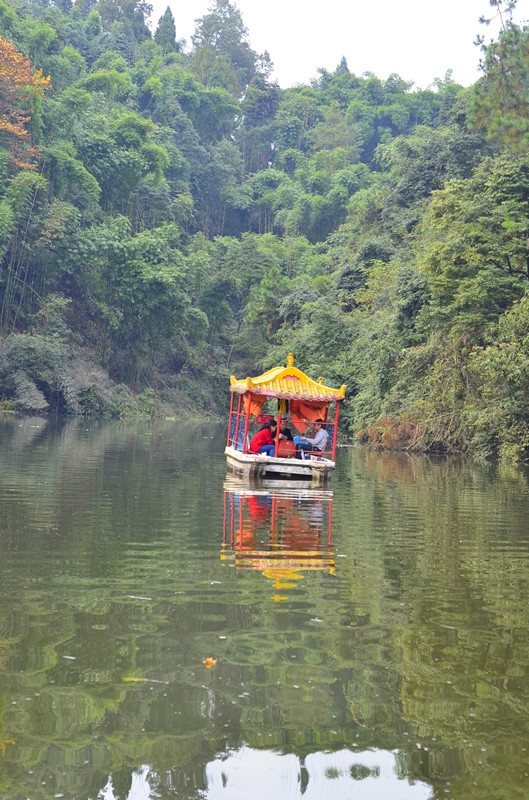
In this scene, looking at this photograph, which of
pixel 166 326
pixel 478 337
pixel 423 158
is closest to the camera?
pixel 478 337

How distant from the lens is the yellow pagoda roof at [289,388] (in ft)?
54.6

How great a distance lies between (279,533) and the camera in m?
9.34

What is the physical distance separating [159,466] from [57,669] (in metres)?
13.1

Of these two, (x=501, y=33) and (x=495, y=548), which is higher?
(x=501, y=33)

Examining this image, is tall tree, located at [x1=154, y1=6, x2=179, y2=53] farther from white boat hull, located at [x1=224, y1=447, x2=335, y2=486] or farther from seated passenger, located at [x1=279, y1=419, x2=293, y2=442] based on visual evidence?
white boat hull, located at [x1=224, y1=447, x2=335, y2=486]

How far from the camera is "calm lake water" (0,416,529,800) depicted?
345 cm

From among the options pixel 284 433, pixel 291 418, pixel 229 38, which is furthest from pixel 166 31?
pixel 284 433

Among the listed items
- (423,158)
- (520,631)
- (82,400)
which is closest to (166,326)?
(82,400)

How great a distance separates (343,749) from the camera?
364 cm

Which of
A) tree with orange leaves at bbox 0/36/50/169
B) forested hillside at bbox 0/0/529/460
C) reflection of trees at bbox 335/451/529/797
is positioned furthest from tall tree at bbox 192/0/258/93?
reflection of trees at bbox 335/451/529/797

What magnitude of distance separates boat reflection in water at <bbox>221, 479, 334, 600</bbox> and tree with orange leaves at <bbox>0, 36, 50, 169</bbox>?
3137 cm

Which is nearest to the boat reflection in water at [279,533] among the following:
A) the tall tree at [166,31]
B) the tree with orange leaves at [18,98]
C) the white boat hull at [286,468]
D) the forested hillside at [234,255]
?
the white boat hull at [286,468]

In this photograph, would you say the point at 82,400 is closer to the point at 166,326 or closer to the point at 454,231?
the point at 166,326

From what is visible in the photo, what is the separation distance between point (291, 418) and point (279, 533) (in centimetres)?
916
